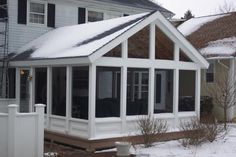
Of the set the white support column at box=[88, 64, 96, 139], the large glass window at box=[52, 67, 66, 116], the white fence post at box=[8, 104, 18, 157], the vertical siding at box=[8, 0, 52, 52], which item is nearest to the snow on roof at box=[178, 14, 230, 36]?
the vertical siding at box=[8, 0, 52, 52]

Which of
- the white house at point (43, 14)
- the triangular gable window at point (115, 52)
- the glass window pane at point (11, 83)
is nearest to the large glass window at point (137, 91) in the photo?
the triangular gable window at point (115, 52)

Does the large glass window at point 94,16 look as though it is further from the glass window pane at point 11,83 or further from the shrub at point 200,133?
the shrub at point 200,133

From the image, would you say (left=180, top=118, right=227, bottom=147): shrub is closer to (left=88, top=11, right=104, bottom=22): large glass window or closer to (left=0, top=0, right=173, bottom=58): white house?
(left=0, top=0, right=173, bottom=58): white house

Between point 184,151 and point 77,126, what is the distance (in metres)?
3.27

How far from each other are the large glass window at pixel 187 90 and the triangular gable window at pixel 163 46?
1.26 m

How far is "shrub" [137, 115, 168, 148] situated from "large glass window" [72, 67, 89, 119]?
1740mm

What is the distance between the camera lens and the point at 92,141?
12.3 m

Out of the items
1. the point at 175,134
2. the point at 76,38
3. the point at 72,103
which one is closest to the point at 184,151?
the point at 175,134

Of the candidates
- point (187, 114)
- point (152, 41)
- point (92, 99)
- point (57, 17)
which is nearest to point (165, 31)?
point (152, 41)

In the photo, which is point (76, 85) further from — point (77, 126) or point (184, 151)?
point (184, 151)

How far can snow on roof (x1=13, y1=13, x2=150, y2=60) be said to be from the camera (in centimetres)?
1335

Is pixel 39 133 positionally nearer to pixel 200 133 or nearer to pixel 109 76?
pixel 200 133

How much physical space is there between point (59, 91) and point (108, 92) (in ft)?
8.18

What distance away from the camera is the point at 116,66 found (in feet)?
43.4
